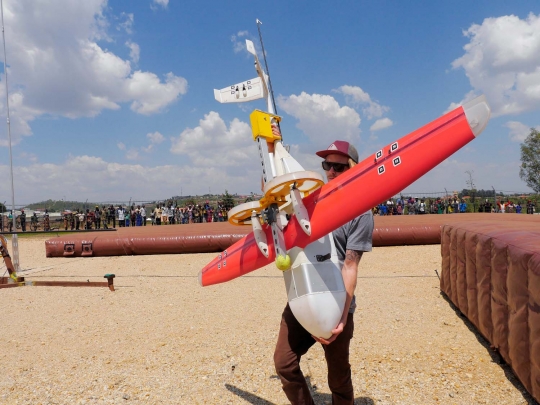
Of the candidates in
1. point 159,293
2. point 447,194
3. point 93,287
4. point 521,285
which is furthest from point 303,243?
point 447,194

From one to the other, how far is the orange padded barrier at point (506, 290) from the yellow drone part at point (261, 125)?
2144mm

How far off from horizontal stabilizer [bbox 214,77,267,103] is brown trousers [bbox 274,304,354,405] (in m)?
1.85

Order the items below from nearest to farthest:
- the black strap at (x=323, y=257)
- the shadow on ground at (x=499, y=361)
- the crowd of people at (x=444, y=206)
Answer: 1. the black strap at (x=323, y=257)
2. the shadow on ground at (x=499, y=361)
3. the crowd of people at (x=444, y=206)

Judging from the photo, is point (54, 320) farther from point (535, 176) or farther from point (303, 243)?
point (535, 176)

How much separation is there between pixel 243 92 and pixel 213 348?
296 centimetres

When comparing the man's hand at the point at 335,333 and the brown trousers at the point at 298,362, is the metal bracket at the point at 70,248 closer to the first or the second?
the brown trousers at the point at 298,362

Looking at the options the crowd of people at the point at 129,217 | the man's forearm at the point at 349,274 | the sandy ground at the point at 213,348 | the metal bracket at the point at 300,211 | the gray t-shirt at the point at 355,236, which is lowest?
the sandy ground at the point at 213,348

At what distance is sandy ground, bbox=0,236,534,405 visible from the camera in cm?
353

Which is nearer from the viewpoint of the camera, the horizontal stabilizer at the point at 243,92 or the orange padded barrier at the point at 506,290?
the orange padded barrier at the point at 506,290

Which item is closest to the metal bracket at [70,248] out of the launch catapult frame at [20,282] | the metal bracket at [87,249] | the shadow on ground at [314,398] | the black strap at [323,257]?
the metal bracket at [87,249]

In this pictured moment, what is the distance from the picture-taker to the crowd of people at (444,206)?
24266 millimetres

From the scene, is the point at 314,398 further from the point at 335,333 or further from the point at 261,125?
the point at 261,125

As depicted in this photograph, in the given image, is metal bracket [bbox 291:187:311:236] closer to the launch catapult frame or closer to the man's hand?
the man's hand

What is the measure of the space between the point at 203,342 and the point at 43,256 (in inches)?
447
